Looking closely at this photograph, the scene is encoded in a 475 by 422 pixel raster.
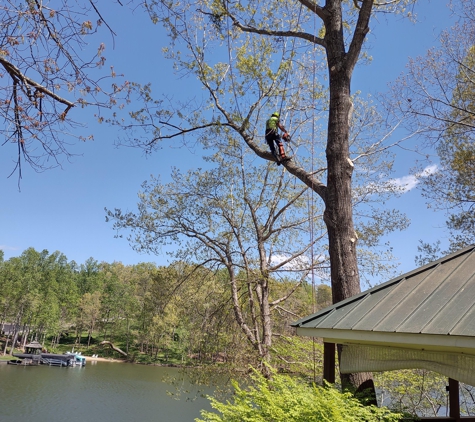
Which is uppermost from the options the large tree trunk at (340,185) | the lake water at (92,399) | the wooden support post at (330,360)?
the large tree trunk at (340,185)

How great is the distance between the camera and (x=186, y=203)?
983 centimetres

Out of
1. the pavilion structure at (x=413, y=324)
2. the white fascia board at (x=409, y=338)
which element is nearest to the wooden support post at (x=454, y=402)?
the pavilion structure at (x=413, y=324)

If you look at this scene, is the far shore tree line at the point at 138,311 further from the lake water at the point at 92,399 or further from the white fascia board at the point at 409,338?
the white fascia board at the point at 409,338

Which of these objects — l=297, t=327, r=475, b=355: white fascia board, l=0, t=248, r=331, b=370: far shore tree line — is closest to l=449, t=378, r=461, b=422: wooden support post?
l=297, t=327, r=475, b=355: white fascia board

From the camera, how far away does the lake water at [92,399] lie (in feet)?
54.7

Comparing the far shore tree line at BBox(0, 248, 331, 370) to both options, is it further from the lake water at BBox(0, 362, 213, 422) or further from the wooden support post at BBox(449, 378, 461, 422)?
the wooden support post at BBox(449, 378, 461, 422)

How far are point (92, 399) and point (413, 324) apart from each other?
870 inches

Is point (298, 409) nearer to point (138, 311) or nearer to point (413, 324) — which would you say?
point (413, 324)

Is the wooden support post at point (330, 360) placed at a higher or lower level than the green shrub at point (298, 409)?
higher

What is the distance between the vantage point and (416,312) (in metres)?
2.67

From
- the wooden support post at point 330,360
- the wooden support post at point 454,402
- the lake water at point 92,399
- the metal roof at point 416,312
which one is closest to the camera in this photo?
the metal roof at point 416,312

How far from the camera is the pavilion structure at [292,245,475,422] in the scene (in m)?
2.40

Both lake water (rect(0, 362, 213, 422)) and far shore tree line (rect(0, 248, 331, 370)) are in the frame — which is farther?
lake water (rect(0, 362, 213, 422))

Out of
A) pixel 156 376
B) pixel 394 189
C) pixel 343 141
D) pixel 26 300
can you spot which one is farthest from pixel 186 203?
pixel 26 300
